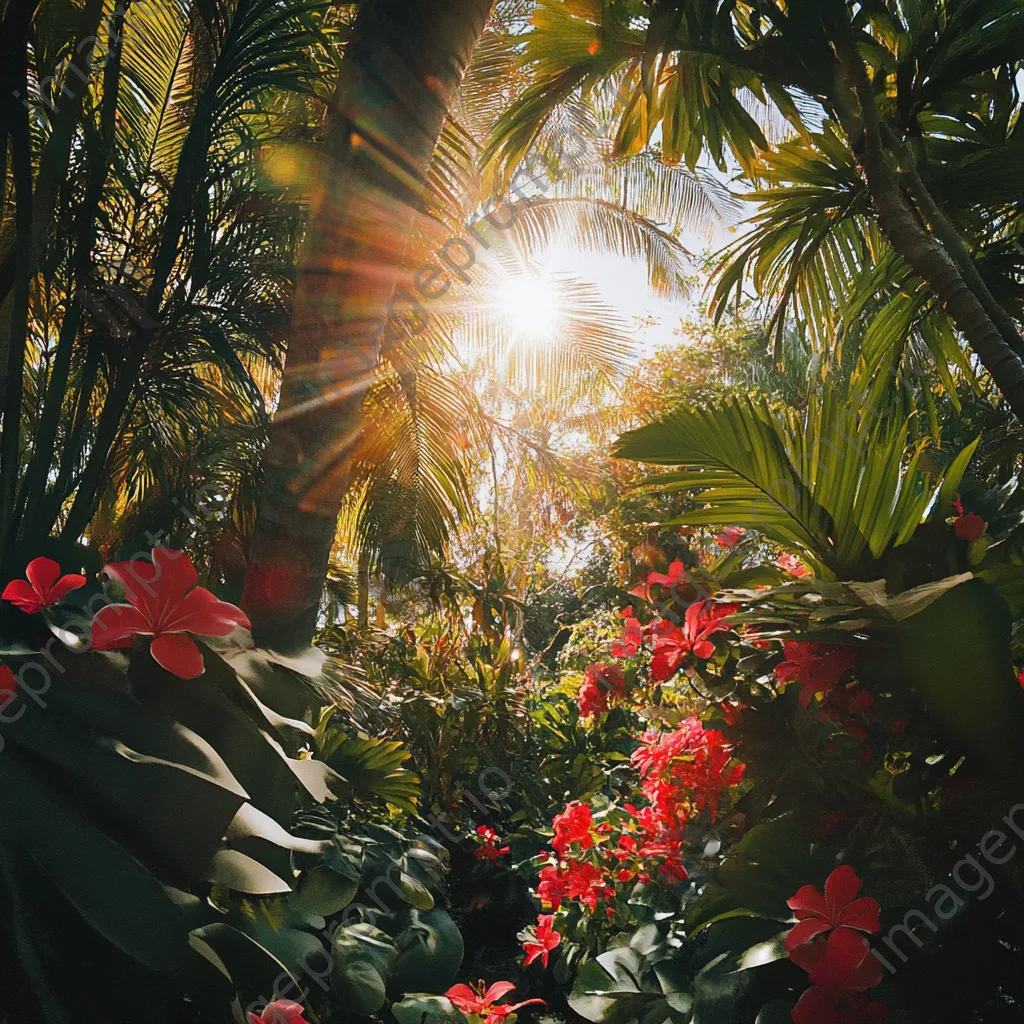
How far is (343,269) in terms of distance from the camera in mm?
1719

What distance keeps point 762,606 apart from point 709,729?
266 millimetres

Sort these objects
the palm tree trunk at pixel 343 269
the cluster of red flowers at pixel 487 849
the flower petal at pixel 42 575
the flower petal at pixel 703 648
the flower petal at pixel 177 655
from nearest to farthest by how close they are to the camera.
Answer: the flower petal at pixel 177 655, the flower petal at pixel 42 575, the flower petal at pixel 703 648, the palm tree trunk at pixel 343 269, the cluster of red flowers at pixel 487 849

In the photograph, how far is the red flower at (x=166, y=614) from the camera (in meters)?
0.69

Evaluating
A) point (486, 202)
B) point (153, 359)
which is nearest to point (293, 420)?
point (153, 359)

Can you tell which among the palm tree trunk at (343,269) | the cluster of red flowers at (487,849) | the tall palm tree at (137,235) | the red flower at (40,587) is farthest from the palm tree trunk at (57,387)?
the cluster of red flowers at (487,849)

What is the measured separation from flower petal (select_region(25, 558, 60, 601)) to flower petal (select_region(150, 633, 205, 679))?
192 millimetres

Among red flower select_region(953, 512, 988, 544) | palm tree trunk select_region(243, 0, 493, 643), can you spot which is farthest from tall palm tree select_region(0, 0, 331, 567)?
red flower select_region(953, 512, 988, 544)

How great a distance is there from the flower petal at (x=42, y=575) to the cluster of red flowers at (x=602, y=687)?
1.17 m

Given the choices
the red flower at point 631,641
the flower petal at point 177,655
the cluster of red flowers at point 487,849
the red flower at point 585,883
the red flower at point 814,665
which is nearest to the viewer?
the flower petal at point 177,655

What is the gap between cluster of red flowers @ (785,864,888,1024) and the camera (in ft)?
2.71

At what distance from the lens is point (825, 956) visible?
84 cm

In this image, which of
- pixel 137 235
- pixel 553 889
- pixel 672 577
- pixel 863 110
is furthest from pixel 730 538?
pixel 137 235

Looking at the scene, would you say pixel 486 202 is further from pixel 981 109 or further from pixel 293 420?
pixel 293 420

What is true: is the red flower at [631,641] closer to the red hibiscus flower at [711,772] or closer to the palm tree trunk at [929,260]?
the red hibiscus flower at [711,772]
